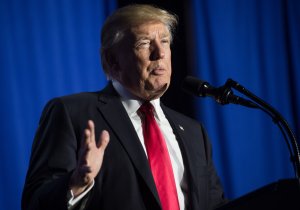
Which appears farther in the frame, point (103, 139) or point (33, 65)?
point (33, 65)

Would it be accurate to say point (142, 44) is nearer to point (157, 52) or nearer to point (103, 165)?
point (157, 52)

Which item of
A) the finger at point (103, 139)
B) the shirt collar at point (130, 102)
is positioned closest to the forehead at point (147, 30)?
the shirt collar at point (130, 102)

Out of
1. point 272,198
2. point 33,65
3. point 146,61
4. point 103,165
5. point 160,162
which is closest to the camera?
point 272,198

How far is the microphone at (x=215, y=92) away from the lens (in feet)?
4.89

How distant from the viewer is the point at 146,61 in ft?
6.35

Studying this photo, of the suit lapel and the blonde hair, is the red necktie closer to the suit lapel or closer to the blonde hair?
the suit lapel

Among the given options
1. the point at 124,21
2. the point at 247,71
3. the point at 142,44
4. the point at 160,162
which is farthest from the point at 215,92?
the point at 247,71

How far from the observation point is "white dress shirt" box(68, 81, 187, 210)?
185 centimetres

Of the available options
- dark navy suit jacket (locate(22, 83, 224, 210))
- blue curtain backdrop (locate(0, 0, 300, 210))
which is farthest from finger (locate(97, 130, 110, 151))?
blue curtain backdrop (locate(0, 0, 300, 210))

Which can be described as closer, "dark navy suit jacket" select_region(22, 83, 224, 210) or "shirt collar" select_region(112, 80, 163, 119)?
"dark navy suit jacket" select_region(22, 83, 224, 210)

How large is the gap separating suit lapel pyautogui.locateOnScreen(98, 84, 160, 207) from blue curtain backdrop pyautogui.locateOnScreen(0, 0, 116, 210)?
0.63 meters

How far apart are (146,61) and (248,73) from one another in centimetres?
144

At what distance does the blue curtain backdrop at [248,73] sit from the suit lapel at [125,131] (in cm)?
134

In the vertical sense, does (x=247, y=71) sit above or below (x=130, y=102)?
below
